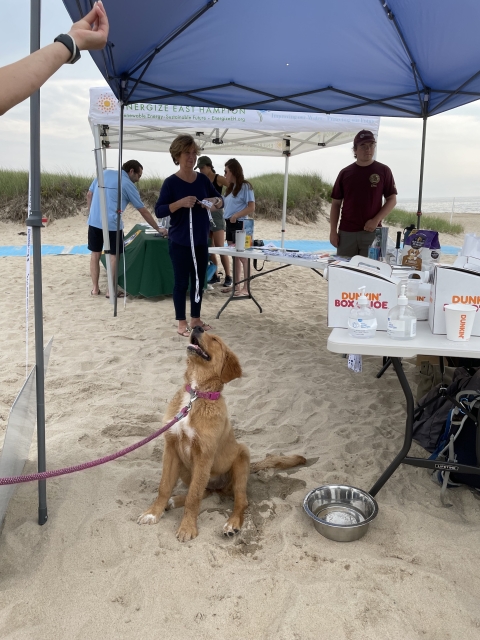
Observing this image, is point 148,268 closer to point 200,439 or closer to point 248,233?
point 248,233

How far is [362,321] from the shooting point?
7.05ft

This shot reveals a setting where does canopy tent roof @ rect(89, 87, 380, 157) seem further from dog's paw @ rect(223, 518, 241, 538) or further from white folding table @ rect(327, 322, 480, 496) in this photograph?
dog's paw @ rect(223, 518, 241, 538)

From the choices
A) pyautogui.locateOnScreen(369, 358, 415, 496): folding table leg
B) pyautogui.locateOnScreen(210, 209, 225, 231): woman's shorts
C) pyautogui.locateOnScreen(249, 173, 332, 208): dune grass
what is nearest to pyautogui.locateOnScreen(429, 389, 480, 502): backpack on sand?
pyautogui.locateOnScreen(369, 358, 415, 496): folding table leg

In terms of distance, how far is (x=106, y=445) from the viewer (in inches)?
120

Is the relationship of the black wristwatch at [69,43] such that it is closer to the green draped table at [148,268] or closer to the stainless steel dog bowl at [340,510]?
the stainless steel dog bowl at [340,510]

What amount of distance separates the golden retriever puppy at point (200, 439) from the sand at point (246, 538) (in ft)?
0.28

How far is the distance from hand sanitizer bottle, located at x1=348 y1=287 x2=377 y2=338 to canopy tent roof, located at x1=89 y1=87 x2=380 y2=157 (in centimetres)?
580

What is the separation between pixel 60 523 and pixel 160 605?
715 millimetres

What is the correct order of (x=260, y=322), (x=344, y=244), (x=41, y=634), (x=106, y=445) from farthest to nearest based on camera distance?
(x=260, y=322)
(x=344, y=244)
(x=106, y=445)
(x=41, y=634)

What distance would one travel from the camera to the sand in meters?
1.80

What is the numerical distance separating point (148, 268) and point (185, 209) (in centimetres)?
211

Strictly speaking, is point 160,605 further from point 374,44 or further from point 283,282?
point 283,282

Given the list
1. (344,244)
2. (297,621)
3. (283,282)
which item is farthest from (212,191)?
(297,621)

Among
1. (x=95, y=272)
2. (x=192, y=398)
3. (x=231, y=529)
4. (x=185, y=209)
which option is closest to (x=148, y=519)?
(x=231, y=529)
